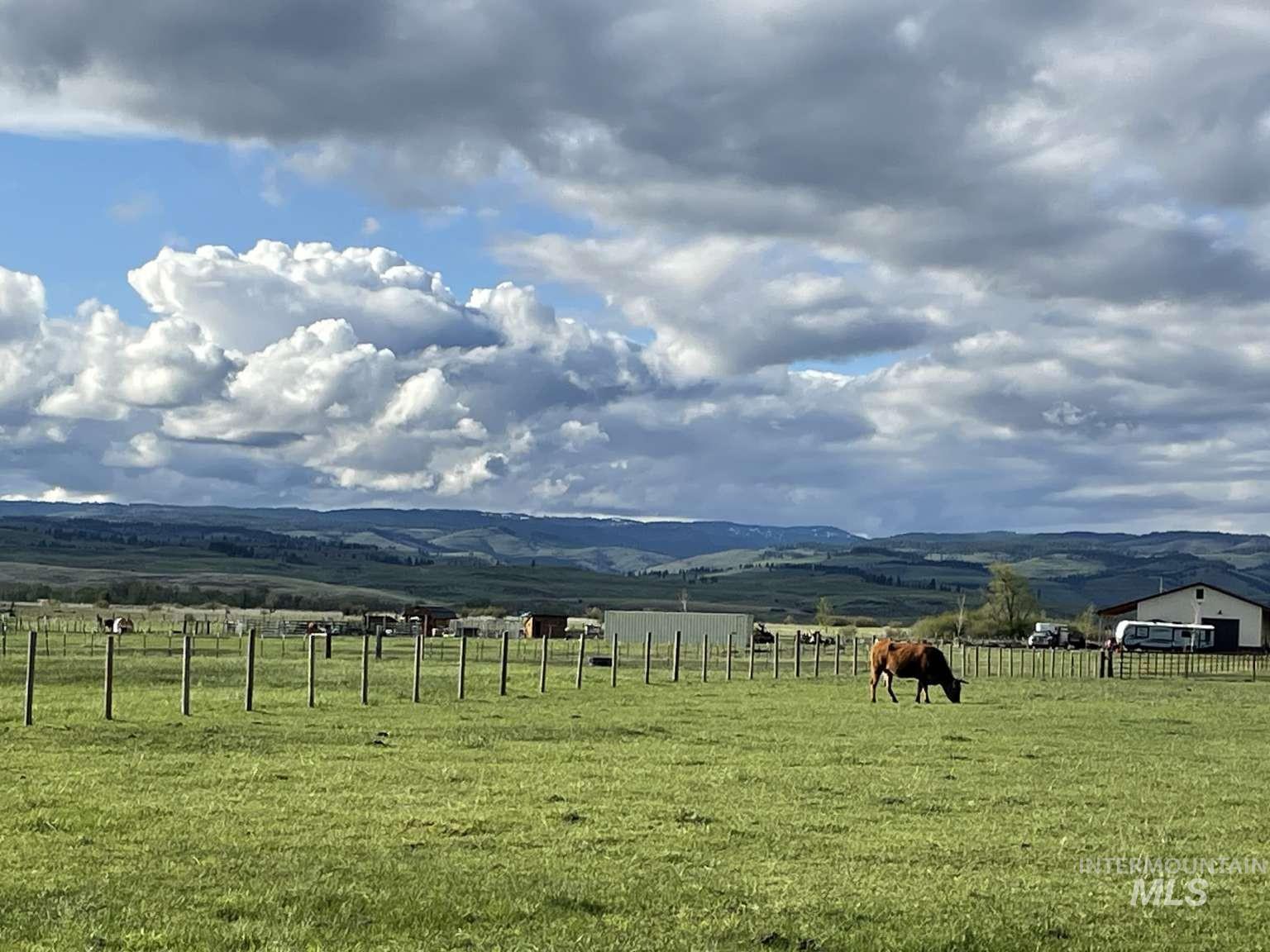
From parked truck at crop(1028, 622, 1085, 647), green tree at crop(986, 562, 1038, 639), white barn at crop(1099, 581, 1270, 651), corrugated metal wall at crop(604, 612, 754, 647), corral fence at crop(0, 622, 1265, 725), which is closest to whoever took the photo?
corral fence at crop(0, 622, 1265, 725)

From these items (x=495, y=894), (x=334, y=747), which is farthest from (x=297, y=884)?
(x=334, y=747)

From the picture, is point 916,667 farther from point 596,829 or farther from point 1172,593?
point 1172,593

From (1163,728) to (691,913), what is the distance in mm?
20818

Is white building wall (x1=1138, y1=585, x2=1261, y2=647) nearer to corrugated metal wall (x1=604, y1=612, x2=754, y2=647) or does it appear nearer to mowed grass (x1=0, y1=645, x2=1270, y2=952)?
corrugated metal wall (x1=604, y1=612, x2=754, y2=647)

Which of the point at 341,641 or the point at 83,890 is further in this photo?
the point at 341,641

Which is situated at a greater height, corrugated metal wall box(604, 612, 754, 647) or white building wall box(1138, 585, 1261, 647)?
white building wall box(1138, 585, 1261, 647)

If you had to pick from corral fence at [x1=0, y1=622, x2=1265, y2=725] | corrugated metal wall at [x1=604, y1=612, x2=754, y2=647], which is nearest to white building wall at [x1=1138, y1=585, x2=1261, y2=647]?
corral fence at [x1=0, y1=622, x2=1265, y2=725]

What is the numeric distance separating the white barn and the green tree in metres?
11.4

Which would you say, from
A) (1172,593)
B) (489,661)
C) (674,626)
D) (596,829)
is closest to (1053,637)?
(1172,593)

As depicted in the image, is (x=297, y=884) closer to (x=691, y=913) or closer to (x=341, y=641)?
(x=691, y=913)

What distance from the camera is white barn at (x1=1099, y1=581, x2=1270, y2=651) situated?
4321 inches

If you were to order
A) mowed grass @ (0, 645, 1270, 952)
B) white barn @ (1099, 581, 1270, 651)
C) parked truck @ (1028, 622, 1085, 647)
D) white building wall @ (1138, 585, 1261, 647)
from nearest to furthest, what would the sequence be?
mowed grass @ (0, 645, 1270, 952) < parked truck @ (1028, 622, 1085, 647) < white barn @ (1099, 581, 1270, 651) < white building wall @ (1138, 585, 1261, 647)

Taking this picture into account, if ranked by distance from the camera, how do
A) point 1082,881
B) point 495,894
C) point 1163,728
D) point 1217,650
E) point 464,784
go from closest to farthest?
1. point 495,894
2. point 1082,881
3. point 464,784
4. point 1163,728
5. point 1217,650

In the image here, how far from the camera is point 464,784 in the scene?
1702cm
